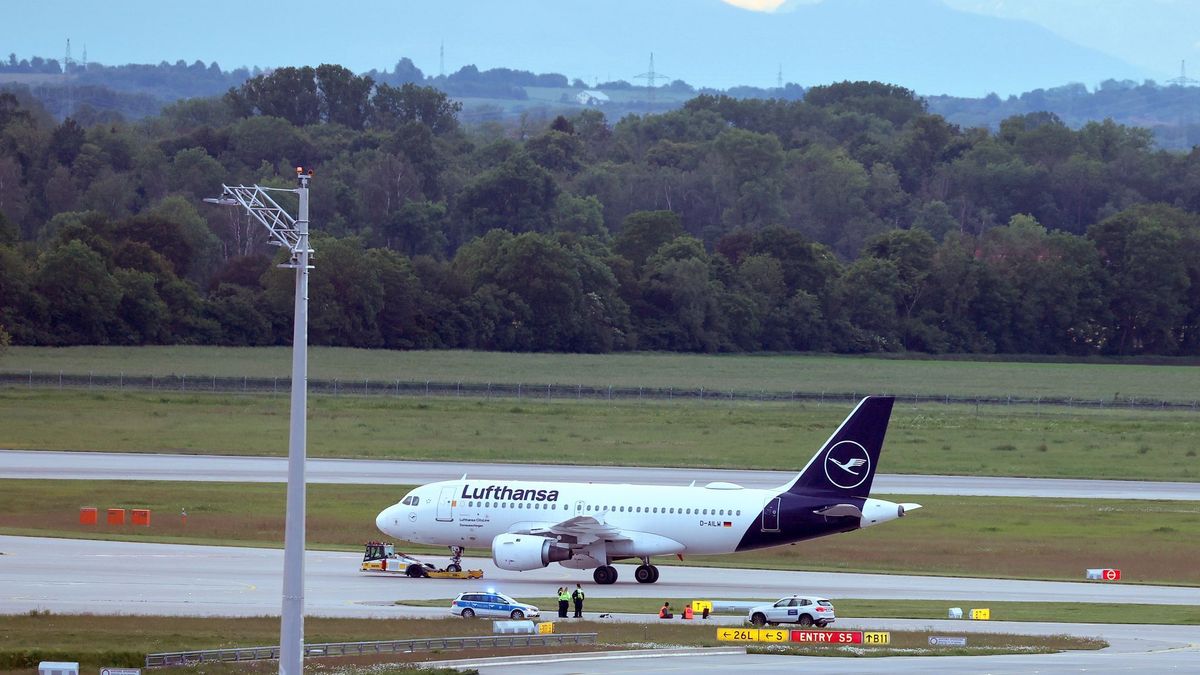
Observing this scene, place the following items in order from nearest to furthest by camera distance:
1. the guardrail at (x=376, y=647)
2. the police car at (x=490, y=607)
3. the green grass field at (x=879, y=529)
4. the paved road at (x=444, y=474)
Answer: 1. the guardrail at (x=376, y=647)
2. the police car at (x=490, y=607)
3. the green grass field at (x=879, y=529)
4. the paved road at (x=444, y=474)

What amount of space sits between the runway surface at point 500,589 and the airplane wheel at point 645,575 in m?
0.30

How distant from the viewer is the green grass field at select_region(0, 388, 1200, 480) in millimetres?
88250

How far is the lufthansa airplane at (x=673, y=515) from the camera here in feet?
175

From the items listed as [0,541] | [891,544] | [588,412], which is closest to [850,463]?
[891,544]

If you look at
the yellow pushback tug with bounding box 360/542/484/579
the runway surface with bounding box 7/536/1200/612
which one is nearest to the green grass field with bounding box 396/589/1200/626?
the runway surface with bounding box 7/536/1200/612

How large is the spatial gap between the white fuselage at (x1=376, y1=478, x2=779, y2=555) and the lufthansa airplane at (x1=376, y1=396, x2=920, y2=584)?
0.03 m

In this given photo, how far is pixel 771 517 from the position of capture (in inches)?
2114

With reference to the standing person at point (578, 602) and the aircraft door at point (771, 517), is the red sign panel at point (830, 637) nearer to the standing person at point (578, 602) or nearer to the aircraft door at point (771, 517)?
the standing person at point (578, 602)

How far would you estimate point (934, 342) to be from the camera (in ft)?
566

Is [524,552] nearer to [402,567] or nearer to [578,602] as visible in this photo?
[402,567]

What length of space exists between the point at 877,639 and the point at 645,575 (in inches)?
540

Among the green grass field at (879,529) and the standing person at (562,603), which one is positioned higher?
the standing person at (562,603)

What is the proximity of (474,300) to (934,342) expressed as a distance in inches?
1887

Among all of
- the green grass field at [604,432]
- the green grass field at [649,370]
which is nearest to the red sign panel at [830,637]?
the green grass field at [604,432]
